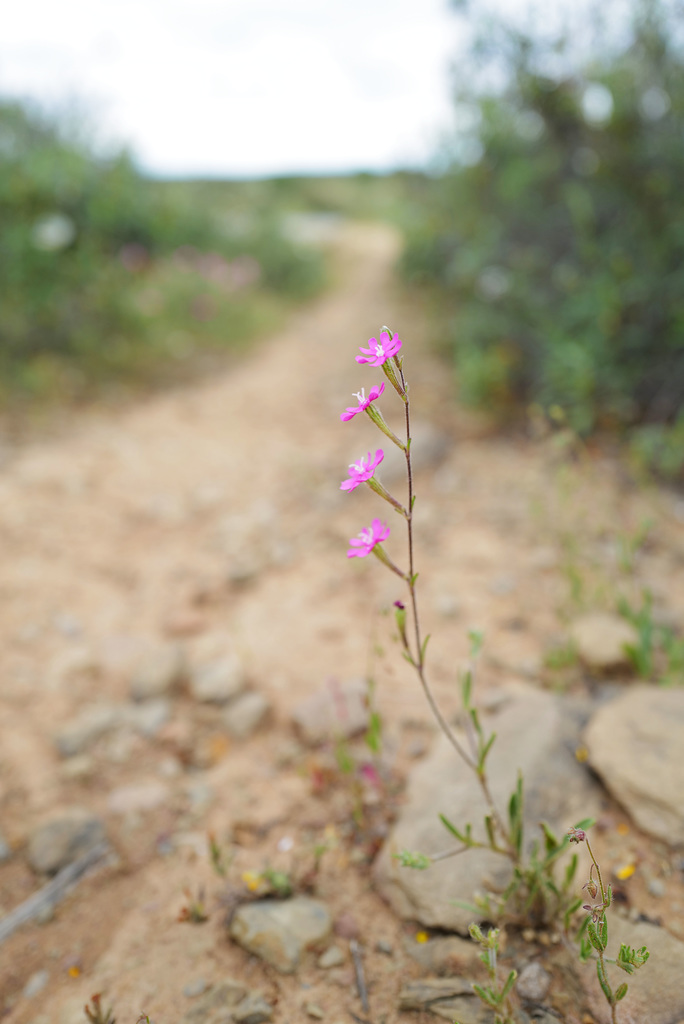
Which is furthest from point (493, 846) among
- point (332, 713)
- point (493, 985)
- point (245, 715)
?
point (245, 715)

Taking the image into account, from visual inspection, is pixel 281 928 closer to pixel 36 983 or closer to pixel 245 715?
pixel 36 983

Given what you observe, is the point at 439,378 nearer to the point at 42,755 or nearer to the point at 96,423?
the point at 96,423

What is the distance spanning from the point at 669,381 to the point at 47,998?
11.7 ft

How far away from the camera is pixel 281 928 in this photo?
50.6 inches

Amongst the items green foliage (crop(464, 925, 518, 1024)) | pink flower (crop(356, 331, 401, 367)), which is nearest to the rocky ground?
green foliage (crop(464, 925, 518, 1024))

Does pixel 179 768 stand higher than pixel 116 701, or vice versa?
pixel 116 701

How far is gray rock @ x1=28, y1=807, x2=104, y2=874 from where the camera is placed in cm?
153

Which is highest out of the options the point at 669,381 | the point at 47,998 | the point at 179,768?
the point at 669,381

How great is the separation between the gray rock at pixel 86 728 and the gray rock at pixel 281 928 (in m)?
0.84

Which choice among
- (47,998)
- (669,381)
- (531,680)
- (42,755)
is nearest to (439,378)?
(669,381)

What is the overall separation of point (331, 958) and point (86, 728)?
3.60 ft

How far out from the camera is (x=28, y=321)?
4.74 meters

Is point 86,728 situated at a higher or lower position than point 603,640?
higher

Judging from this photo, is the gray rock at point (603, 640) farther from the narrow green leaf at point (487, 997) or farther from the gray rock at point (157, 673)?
the gray rock at point (157, 673)
